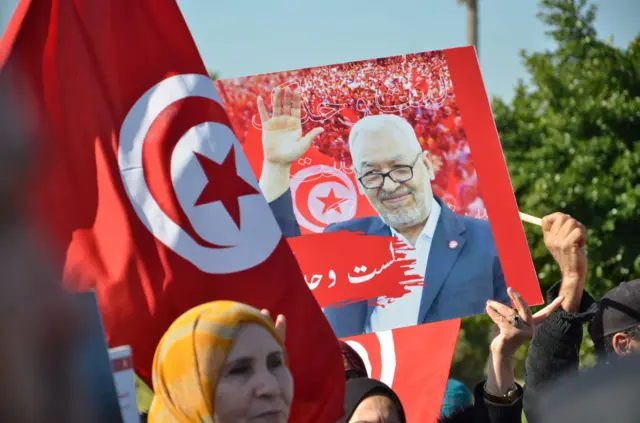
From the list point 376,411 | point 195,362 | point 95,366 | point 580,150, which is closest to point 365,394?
point 376,411

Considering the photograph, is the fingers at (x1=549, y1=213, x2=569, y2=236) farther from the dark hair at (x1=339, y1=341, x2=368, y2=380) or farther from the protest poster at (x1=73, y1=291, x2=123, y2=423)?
the protest poster at (x1=73, y1=291, x2=123, y2=423)

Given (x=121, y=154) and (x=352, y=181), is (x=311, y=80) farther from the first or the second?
(x=121, y=154)

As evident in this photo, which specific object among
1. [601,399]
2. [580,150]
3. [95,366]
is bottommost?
[580,150]

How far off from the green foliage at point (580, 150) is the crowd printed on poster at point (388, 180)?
8114 millimetres

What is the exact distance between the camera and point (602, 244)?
12.3 m

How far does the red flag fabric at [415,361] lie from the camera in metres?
4.14

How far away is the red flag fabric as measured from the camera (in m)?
4.14

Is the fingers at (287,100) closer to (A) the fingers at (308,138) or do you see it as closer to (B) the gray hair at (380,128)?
(A) the fingers at (308,138)

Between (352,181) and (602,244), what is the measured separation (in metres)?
8.62

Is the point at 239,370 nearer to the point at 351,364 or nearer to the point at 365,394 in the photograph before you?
the point at 365,394

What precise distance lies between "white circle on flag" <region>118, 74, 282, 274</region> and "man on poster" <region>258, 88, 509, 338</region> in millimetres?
716

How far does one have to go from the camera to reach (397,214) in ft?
13.8

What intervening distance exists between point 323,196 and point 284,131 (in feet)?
0.96

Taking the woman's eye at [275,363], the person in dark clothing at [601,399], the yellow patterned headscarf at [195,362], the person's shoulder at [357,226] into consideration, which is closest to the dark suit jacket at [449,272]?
the person's shoulder at [357,226]
